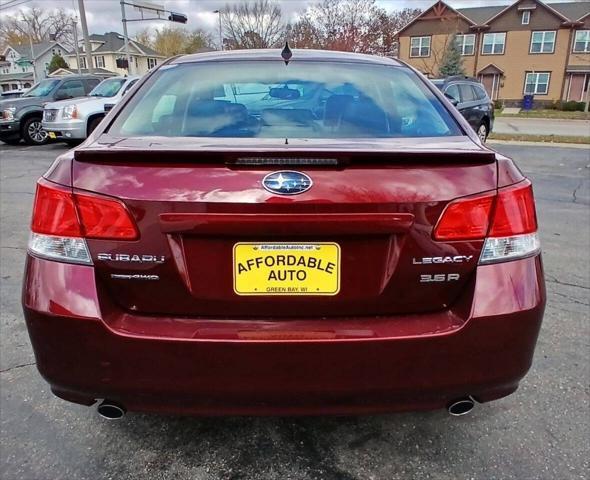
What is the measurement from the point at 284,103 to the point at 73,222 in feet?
3.64

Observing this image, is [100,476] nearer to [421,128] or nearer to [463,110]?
[421,128]

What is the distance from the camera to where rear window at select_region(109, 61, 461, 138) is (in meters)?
2.06

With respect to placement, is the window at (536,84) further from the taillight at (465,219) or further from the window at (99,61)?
the window at (99,61)

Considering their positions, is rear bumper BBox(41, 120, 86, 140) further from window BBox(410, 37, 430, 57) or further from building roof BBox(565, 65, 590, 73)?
building roof BBox(565, 65, 590, 73)

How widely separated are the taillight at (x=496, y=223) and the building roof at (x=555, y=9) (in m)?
45.6

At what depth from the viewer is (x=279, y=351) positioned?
1625 millimetres

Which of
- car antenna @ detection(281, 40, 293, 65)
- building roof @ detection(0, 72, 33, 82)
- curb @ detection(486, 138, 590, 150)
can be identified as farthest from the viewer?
building roof @ detection(0, 72, 33, 82)

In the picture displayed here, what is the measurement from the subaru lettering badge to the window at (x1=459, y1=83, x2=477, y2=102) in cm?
1273

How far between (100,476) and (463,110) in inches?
496

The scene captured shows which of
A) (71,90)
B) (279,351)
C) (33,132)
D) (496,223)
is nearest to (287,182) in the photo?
(279,351)

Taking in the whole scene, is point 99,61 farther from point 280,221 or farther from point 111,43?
point 280,221

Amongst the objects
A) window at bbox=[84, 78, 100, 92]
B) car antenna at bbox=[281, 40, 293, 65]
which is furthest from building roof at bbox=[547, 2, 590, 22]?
car antenna at bbox=[281, 40, 293, 65]

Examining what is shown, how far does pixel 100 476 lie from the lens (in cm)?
201

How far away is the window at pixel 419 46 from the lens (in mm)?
43103
